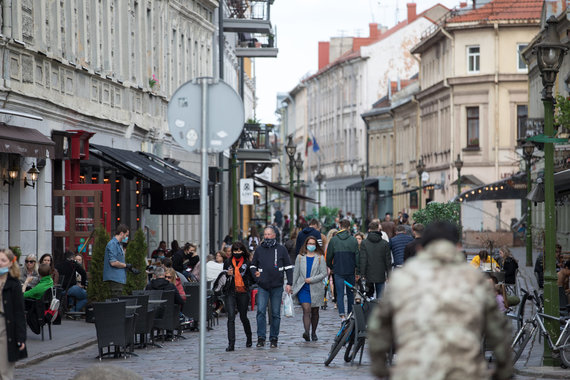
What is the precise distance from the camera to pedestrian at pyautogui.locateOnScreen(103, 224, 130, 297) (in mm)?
20766

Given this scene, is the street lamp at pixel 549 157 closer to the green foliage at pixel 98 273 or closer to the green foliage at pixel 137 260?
the green foliage at pixel 137 260

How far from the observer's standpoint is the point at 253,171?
61.8 m

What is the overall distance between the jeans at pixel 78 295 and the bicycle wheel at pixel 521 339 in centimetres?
883

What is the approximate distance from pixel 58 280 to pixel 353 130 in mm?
79694

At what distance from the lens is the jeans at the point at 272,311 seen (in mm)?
17922

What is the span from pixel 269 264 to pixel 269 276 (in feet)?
0.56

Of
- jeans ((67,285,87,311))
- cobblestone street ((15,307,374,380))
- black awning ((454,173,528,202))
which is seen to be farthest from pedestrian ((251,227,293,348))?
black awning ((454,173,528,202))

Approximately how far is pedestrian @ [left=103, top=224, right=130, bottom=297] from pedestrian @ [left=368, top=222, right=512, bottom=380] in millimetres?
14543

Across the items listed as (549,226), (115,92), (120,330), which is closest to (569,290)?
(549,226)

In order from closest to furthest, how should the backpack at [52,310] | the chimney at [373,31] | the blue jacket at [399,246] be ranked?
the backpack at [52,310] < the blue jacket at [399,246] < the chimney at [373,31]

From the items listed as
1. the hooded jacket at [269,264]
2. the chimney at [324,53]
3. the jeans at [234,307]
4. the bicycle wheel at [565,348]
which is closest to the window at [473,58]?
the hooded jacket at [269,264]

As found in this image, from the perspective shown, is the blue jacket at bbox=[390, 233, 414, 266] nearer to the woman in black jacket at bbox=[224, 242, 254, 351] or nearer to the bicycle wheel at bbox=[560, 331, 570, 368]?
the woman in black jacket at bbox=[224, 242, 254, 351]

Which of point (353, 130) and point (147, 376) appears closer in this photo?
point (147, 376)

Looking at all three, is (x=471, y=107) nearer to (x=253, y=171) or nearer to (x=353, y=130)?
(x=253, y=171)
